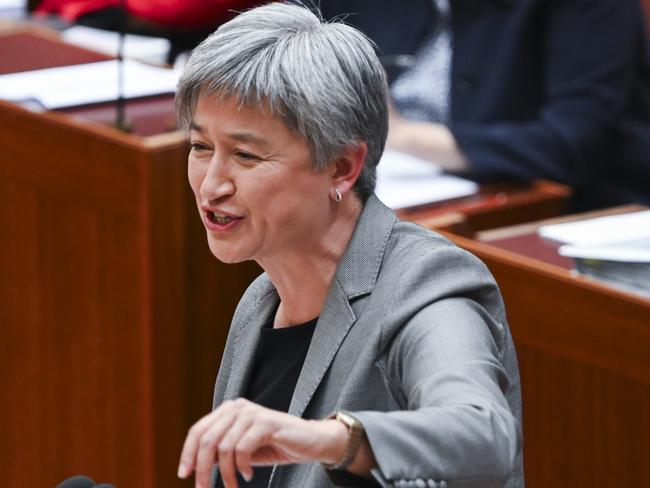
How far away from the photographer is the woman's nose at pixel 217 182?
142 centimetres

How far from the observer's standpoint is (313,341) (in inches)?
57.3

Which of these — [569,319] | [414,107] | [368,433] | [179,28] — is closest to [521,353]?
[569,319]

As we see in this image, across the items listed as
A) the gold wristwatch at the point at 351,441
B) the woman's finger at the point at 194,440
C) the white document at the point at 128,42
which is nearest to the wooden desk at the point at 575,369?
the gold wristwatch at the point at 351,441

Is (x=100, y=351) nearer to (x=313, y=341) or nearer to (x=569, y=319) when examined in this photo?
(x=569, y=319)

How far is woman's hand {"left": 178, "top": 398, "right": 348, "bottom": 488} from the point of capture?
3.55 ft

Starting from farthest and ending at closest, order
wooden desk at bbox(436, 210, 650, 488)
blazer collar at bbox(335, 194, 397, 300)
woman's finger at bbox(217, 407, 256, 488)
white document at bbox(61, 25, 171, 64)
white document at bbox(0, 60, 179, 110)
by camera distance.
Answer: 1. white document at bbox(61, 25, 171, 64)
2. white document at bbox(0, 60, 179, 110)
3. wooden desk at bbox(436, 210, 650, 488)
4. blazer collar at bbox(335, 194, 397, 300)
5. woman's finger at bbox(217, 407, 256, 488)

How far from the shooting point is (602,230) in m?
2.09

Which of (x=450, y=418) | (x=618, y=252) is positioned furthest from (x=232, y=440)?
(x=618, y=252)

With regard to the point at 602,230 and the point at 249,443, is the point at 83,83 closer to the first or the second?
the point at 602,230

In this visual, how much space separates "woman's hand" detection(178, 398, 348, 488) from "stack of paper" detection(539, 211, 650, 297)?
3.02ft

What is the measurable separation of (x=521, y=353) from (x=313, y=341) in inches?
28.2

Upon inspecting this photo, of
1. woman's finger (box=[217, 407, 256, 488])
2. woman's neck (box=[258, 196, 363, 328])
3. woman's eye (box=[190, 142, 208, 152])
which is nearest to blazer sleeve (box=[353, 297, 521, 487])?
woman's finger (box=[217, 407, 256, 488])

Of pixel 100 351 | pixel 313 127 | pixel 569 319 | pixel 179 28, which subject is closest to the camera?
pixel 313 127

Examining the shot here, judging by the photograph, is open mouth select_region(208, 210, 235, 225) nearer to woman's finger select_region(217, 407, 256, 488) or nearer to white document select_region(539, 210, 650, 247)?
woman's finger select_region(217, 407, 256, 488)
